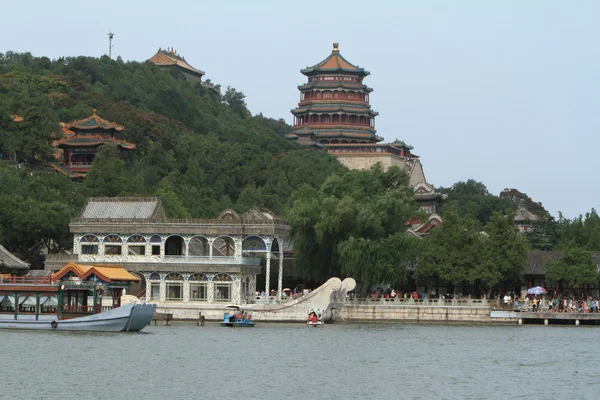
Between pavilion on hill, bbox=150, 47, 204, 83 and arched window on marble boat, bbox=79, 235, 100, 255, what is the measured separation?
258 feet

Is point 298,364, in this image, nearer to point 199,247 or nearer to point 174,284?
point 174,284

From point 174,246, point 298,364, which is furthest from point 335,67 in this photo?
point 298,364

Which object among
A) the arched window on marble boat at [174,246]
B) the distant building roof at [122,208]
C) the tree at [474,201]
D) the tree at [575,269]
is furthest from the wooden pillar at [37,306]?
the tree at [474,201]

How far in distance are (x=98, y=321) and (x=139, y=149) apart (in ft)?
160

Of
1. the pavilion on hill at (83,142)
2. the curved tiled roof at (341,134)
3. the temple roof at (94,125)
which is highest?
the curved tiled roof at (341,134)

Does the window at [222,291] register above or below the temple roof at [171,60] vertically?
below

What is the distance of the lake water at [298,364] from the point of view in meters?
36.8

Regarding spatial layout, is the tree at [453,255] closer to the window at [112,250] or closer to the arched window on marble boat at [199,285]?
the arched window on marble boat at [199,285]

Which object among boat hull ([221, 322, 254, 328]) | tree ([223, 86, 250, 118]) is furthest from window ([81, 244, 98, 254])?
tree ([223, 86, 250, 118])

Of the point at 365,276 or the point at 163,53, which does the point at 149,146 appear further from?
the point at 163,53

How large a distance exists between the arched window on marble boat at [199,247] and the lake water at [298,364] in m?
11.6

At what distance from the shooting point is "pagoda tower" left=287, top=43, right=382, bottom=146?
126m

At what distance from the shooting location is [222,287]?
2625 inches

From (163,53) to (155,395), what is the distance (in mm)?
114403
